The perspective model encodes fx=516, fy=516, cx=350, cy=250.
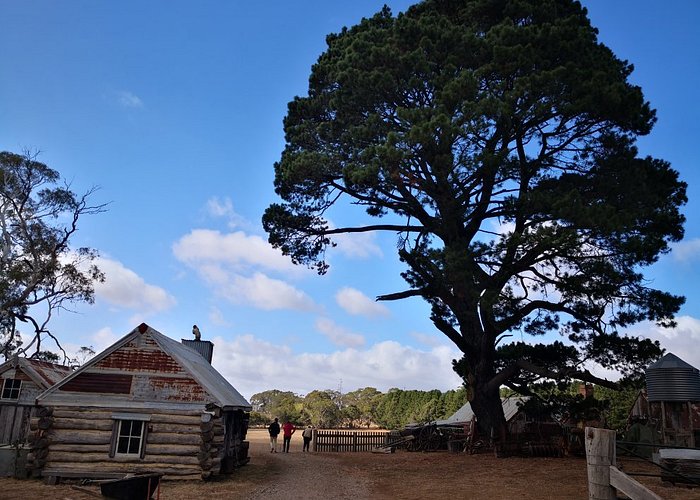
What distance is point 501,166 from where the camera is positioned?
1967 centimetres

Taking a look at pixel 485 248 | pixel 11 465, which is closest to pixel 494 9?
pixel 485 248

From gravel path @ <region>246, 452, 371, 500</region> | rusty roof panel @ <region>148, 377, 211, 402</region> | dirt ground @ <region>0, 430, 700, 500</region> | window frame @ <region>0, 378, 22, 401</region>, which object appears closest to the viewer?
dirt ground @ <region>0, 430, 700, 500</region>

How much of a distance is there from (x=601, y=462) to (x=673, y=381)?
982cm

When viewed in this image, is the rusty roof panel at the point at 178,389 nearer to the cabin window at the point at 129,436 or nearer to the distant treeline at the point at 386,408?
the cabin window at the point at 129,436

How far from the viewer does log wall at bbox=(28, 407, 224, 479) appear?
16516 mm

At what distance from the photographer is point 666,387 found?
1436cm

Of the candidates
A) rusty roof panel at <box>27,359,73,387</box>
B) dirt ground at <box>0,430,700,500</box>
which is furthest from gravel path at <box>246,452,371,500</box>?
rusty roof panel at <box>27,359,73,387</box>

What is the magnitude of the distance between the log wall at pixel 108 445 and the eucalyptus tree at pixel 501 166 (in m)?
10.1

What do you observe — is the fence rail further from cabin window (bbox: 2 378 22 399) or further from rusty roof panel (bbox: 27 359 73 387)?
cabin window (bbox: 2 378 22 399)

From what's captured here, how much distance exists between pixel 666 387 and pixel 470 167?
9.33 meters

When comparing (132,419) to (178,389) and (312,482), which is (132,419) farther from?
(312,482)

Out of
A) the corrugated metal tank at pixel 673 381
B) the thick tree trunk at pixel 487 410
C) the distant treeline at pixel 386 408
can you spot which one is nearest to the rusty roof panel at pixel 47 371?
the thick tree trunk at pixel 487 410

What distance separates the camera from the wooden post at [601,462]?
20.7ft

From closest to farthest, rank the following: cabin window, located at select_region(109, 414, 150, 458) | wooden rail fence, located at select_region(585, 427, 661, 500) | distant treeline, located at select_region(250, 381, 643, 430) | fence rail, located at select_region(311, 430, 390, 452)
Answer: wooden rail fence, located at select_region(585, 427, 661, 500) < cabin window, located at select_region(109, 414, 150, 458) < fence rail, located at select_region(311, 430, 390, 452) < distant treeline, located at select_region(250, 381, 643, 430)
